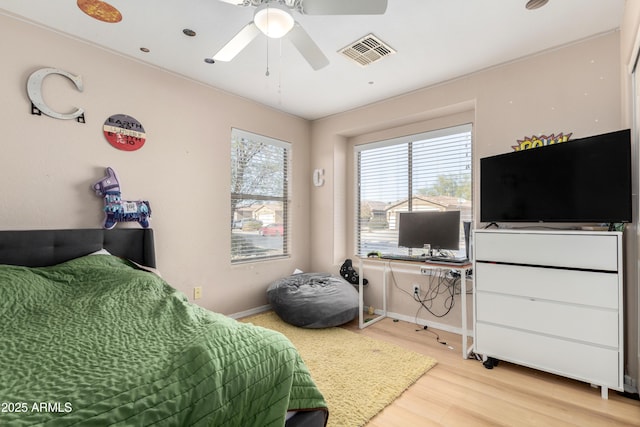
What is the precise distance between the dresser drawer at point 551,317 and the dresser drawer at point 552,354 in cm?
5

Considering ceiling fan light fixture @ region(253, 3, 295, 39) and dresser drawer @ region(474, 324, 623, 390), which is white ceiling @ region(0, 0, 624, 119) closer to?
ceiling fan light fixture @ region(253, 3, 295, 39)

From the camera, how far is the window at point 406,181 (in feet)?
10.6

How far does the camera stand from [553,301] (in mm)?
2125

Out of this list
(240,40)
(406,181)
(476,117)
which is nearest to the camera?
(240,40)

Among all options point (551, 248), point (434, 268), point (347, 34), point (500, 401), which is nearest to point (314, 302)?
point (434, 268)

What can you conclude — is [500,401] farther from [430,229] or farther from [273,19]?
[273,19]

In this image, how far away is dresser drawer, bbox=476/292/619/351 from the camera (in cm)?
195

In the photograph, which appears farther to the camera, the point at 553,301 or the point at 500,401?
the point at 553,301

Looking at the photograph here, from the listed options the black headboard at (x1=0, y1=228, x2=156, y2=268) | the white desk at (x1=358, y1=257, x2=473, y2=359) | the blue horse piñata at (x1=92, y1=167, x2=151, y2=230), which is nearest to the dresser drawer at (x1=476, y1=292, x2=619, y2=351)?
the white desk at (x1=358, y1=257, x2=473, y2=359)

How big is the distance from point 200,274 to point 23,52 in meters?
2.19

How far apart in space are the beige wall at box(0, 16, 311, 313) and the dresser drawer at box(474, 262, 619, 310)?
240 centimetres

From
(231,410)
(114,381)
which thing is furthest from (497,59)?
(114,381)

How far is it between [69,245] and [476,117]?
3.57 metres

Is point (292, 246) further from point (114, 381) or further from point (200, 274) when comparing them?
point (114, 381)
